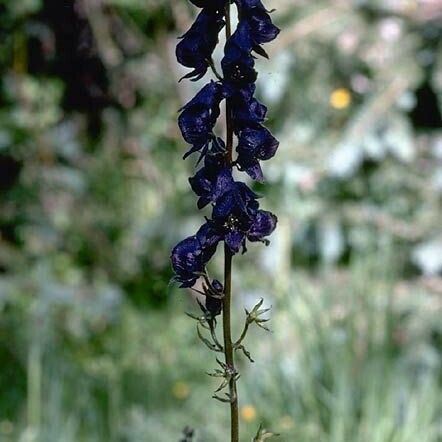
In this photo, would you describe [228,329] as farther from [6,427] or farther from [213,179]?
[6,427]

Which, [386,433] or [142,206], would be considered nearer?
[386,433]

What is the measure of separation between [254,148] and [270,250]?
2.80m

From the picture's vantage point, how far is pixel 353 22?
12.8 feet

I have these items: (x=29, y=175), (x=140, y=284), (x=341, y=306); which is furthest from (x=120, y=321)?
(x=341, y=306)

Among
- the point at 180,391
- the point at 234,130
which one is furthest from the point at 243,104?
the point at 180,391

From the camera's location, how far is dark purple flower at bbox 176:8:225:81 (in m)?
1.39

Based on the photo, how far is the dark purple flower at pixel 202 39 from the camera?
1.39 meters

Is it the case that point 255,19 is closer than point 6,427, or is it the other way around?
point 255,19

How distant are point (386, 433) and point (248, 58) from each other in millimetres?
1940

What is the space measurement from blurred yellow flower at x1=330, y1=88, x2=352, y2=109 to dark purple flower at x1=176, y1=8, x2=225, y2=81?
8.70 ft

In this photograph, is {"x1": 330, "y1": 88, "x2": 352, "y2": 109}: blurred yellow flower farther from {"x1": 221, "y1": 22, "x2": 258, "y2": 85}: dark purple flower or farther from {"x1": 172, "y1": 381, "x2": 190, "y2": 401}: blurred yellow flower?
{"x1": 221, "y1": 22, "x2": 258, "y2": 85}: dark purple flower

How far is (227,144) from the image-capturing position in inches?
54.2

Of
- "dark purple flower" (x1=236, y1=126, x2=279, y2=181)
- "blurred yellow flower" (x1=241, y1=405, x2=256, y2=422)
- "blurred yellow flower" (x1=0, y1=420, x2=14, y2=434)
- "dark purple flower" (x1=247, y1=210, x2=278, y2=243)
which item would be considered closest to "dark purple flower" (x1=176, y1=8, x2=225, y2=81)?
"dark purple flower" (x1=236, y1=126, x2=279, y2=181)

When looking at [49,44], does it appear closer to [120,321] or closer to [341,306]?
[120,321]
